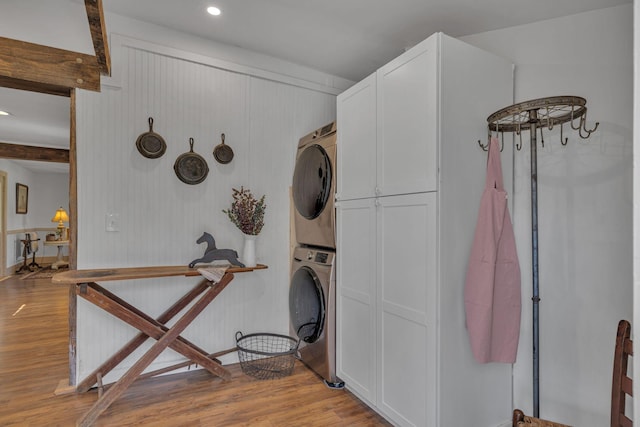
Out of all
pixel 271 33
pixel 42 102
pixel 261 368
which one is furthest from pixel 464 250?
pixel 42 102

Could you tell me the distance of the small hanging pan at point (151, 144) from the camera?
8.06 feet

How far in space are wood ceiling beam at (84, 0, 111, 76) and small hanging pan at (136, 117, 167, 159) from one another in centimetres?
43

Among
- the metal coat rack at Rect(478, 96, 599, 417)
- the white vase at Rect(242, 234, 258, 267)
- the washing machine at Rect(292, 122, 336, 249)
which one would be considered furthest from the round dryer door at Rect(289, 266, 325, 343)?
the metal coat rack at Rect(478, 96, 599, 417)

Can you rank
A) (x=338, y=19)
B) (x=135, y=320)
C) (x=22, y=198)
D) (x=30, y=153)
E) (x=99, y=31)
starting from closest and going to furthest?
(x=99, y=31)
(x=135, y=320)
(x=338, y=19)
(x=30, y=153)
(x=22, y=198)

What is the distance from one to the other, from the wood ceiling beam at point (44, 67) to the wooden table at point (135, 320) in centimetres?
127

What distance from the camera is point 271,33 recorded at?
255cm

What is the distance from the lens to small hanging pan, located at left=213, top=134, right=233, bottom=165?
2.73 m

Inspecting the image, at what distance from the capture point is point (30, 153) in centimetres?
539

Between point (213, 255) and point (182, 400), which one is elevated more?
point (213, 255)

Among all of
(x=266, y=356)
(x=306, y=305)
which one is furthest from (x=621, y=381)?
(x=266, y=356)

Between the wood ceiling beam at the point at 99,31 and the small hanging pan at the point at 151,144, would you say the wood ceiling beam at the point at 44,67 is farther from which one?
the small hanging pan at the point at 151,144

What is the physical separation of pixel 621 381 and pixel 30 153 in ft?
23.5

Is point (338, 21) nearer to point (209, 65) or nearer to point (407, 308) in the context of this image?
point (209, 65)

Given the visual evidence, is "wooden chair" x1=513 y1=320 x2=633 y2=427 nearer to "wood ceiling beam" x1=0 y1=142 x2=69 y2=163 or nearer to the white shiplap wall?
the white shiplap wall
